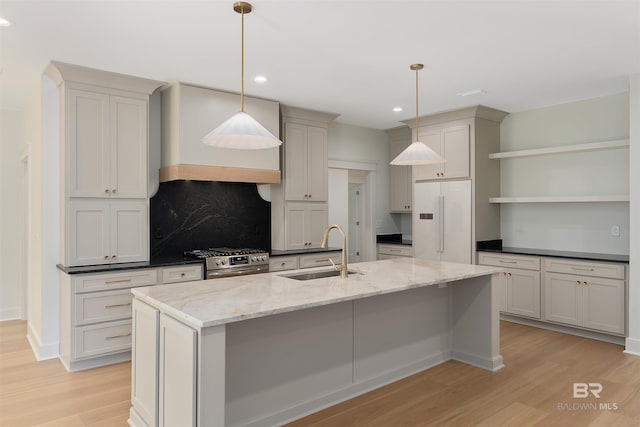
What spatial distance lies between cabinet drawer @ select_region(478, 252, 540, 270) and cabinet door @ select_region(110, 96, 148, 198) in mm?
4149

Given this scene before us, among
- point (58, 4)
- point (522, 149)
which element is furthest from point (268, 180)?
point (522, 149)

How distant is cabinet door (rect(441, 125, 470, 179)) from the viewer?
18.2 feet

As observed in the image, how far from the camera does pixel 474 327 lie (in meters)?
3.82

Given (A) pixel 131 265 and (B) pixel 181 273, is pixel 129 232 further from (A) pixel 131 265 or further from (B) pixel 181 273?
(B) pixel 181 273

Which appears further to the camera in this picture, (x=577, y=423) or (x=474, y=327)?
(x=474, y=327)

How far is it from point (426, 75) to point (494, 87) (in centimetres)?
94

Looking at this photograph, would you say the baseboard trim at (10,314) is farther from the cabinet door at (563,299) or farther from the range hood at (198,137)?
the cabinet door at (563,299)

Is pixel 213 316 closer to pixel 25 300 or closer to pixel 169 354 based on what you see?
pixel 169 354

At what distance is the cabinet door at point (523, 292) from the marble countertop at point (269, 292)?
170cm

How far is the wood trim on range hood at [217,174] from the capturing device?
4.34 meters

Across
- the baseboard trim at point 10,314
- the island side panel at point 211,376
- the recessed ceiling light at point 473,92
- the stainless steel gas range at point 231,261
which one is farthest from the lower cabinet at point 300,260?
the baseboard trim at point 10,314

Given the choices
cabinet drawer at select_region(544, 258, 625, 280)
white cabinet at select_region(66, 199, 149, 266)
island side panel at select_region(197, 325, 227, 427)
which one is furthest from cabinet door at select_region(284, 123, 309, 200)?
island side panel at select_region(197, 325, 227, 427)

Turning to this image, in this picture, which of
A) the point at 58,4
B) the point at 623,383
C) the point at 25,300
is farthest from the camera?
the point at 25,300

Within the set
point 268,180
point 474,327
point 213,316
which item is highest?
point 268,180
